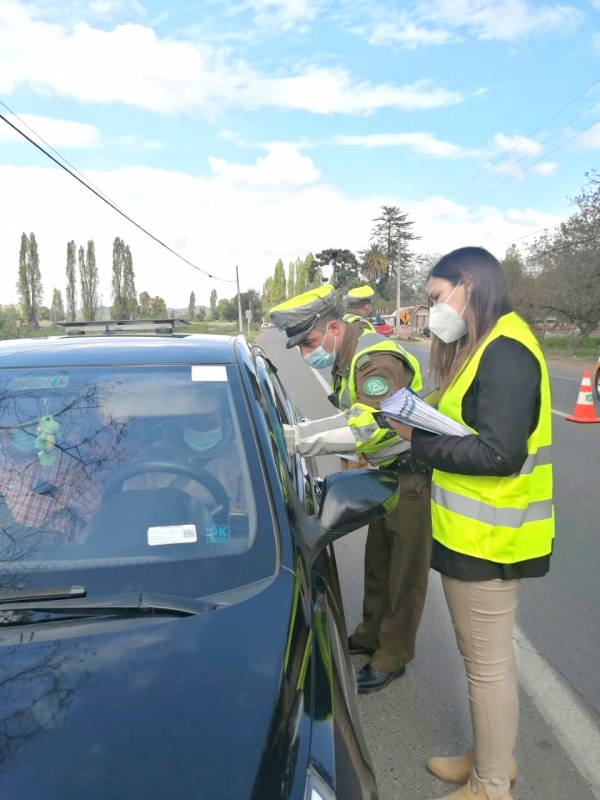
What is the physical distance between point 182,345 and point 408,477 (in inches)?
43.6

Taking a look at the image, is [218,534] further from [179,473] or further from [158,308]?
[158,308]

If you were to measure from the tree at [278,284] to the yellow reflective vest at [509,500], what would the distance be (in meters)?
116

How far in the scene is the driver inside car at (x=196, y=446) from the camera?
2176 mm

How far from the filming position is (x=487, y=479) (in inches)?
79.3

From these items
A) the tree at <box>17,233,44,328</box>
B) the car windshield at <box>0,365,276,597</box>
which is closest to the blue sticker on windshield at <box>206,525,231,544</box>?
the car windshield at <box>0,365,276,597</box>

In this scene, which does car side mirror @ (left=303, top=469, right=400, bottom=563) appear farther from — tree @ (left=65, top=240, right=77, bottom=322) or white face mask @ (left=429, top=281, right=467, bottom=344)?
tree @ (left=65, top=240, right=77, bottom=322)

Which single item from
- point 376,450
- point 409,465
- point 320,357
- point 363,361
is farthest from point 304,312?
point 409,465

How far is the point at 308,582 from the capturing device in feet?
6.02

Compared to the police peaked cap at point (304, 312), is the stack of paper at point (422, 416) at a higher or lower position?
lower

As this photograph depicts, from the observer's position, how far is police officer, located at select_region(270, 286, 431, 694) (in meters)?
2.78

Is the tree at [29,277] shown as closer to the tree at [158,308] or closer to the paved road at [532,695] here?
the tree at [158,308]

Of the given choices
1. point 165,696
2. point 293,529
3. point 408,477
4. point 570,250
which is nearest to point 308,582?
point 293,529

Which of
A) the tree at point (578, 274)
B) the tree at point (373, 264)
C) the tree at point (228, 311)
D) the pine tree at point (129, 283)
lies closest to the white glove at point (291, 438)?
the tree at point (578, 274)

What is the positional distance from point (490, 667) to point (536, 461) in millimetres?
689
